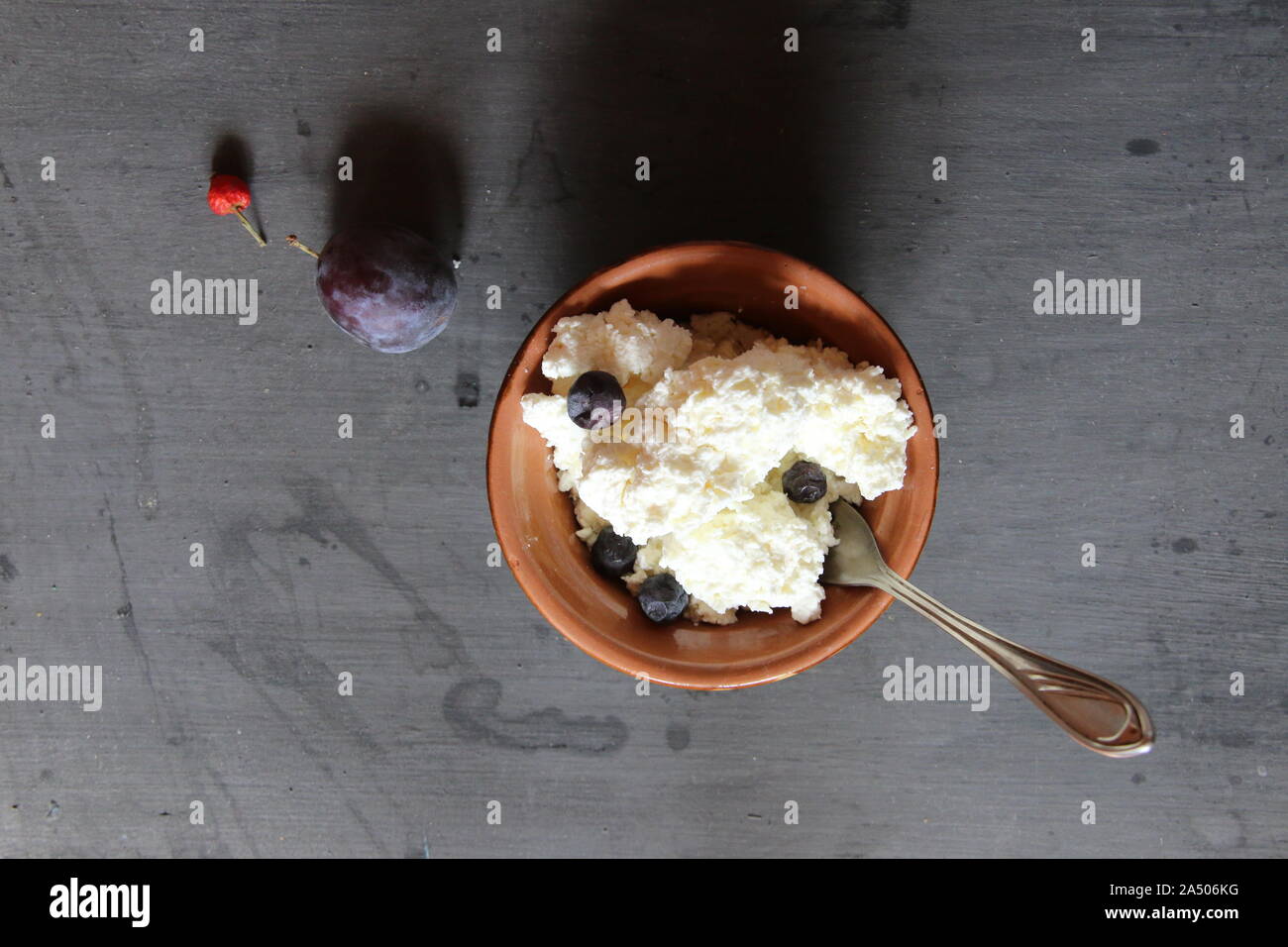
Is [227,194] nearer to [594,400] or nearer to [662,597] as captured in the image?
[594,400]

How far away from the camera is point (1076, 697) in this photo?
43.3 inches

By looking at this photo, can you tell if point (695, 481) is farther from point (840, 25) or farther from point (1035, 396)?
point (840, 25)

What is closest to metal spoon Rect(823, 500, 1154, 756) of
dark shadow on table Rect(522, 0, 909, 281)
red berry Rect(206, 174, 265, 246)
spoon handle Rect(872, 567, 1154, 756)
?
spoon handle Rect(872, 567, 1154, 756)

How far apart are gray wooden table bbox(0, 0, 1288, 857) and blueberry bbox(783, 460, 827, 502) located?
381 mm

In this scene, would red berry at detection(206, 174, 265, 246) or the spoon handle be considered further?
red berry at detection(206, 174, 265, 246)

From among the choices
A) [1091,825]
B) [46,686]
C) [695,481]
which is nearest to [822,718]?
[1091,825]

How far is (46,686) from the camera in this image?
152 centimetres

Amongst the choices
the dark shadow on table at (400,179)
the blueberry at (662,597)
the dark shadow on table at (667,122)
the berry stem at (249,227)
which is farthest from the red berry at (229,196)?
the blueberry at (662,597)

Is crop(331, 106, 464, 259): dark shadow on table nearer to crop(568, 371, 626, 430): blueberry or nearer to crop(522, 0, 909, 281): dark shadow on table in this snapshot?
crop(522, 0, 909, 281): dark shadow on table

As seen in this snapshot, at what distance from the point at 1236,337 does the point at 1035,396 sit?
0.36 metres

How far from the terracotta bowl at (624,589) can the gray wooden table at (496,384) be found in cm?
24

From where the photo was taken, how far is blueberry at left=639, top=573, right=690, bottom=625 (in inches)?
48.9

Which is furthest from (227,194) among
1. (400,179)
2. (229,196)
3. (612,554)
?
(612,554)
